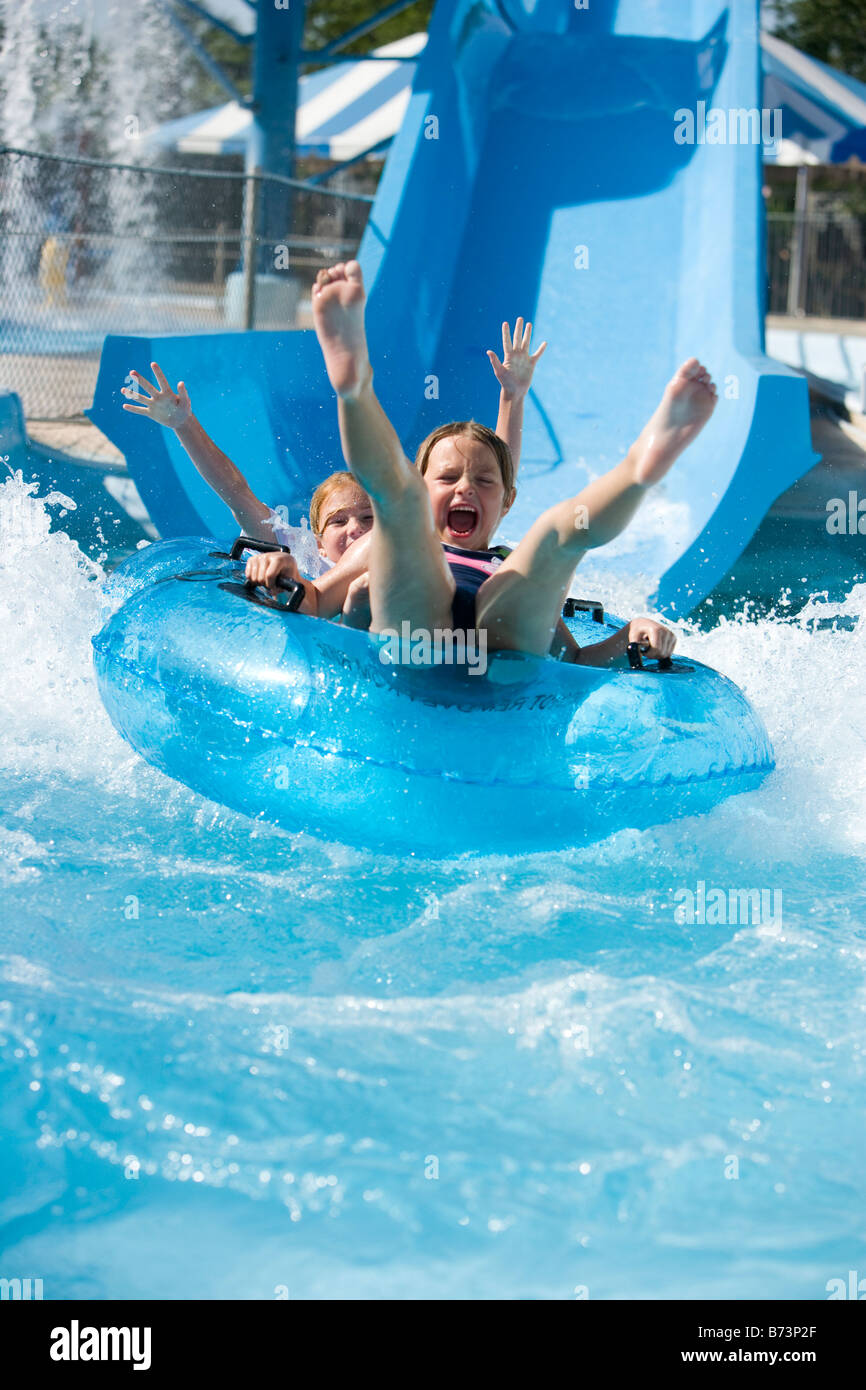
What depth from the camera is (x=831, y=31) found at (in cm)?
2091

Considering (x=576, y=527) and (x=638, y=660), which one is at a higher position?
(x=576, y=527)

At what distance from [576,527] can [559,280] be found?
170 inches

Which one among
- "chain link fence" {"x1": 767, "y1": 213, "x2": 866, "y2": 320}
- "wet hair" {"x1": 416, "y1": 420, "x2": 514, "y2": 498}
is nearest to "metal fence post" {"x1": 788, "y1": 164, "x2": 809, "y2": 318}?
"chain link fence" {"x1": 767, "y1": 213, "x2": 866, "y2": 320}

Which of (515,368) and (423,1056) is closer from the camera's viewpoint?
(423,1056)

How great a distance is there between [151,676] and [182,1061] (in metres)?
0.95

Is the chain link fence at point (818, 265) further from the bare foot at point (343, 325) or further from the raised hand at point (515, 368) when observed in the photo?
the bare foot at point (343, 325)

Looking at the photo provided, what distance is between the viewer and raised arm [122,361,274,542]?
3.17 meters

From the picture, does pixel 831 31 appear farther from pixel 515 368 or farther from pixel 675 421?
pixel 675 421

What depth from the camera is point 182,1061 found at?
202 cm

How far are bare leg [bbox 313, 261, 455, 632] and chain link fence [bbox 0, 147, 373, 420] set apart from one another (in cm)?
405

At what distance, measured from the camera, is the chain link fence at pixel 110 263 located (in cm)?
654

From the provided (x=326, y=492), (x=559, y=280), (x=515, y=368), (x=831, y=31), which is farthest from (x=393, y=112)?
(x=326, y=492)

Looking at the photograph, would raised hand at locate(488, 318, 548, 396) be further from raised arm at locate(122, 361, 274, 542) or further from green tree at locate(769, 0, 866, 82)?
green tree at locate(769, 0, 866, 82)
